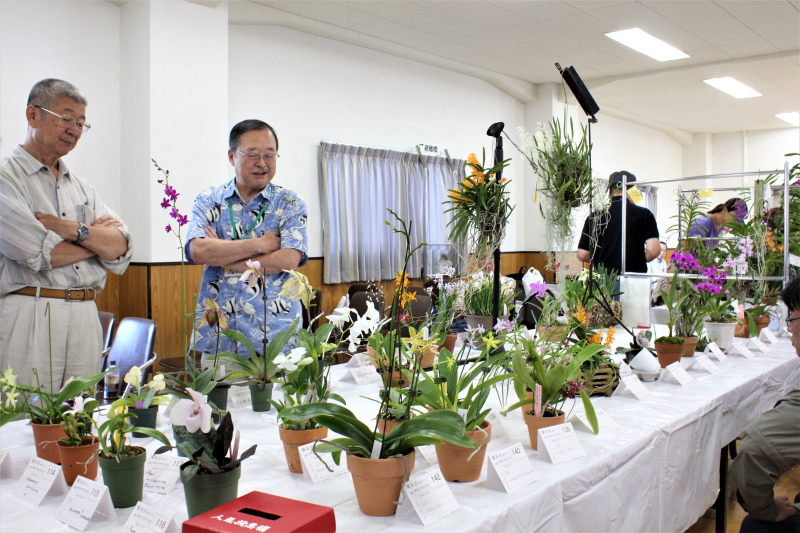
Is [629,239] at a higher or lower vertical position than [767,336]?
higher

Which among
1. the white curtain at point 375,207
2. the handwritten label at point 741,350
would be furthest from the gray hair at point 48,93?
the white curtain at point 375,207

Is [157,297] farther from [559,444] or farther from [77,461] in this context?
[559,444]

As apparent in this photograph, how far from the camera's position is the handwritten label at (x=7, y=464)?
1.29 metres

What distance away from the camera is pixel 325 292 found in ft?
18.2

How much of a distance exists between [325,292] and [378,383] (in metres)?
3.36

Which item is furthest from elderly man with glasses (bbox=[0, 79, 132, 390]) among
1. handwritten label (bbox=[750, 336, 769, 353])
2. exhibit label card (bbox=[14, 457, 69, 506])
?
handwritten label (bbox=[750, 336, 769, 353])

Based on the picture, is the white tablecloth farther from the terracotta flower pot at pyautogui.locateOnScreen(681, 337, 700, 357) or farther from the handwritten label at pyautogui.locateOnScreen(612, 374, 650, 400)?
the terracotta flower pot at pyautogui.locateOnScreen(681, 337, 700, 357)

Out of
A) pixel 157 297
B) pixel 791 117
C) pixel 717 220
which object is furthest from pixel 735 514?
pixel 791 117

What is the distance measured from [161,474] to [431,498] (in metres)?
0.52

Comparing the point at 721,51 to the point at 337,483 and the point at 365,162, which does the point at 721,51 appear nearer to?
the point at 365,162

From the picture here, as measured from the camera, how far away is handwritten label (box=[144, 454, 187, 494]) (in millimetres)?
1203

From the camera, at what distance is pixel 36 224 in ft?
6.41

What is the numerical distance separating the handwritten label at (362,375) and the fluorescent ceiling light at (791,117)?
9631mm

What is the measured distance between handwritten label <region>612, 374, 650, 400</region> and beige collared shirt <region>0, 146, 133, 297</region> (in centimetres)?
173
